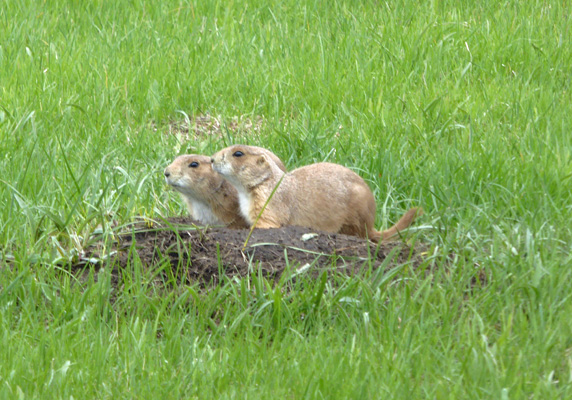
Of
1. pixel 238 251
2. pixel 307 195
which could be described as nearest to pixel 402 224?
pixel 307 195

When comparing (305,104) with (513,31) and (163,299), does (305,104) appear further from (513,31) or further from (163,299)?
(163,299)

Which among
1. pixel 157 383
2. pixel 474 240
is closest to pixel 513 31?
pixel 474 240

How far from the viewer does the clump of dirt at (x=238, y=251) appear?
172 inches

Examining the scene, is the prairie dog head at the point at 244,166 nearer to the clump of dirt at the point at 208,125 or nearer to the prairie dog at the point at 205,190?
the prairie dog at the point at 205,190

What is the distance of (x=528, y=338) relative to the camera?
3.74 metres

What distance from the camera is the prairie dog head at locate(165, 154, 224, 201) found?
5.26 m

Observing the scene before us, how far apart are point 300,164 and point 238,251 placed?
1.55 metres

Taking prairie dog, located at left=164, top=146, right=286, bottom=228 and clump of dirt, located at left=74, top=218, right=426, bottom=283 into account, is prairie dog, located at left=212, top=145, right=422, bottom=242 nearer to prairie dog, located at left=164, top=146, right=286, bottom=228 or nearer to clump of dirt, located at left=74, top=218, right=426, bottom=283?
prairie dog, located at left=164, top=146, right=286, bottom=228

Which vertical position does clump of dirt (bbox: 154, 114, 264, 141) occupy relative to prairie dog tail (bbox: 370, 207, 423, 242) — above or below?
below

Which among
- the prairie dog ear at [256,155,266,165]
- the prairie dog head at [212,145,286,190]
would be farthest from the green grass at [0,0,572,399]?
the prairie dog ear at [256,155,266,165]

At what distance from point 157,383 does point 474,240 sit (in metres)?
1.89

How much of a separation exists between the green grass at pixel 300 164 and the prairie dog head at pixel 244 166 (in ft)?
1.46

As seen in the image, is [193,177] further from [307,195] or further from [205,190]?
[307,195]

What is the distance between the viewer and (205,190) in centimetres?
546
